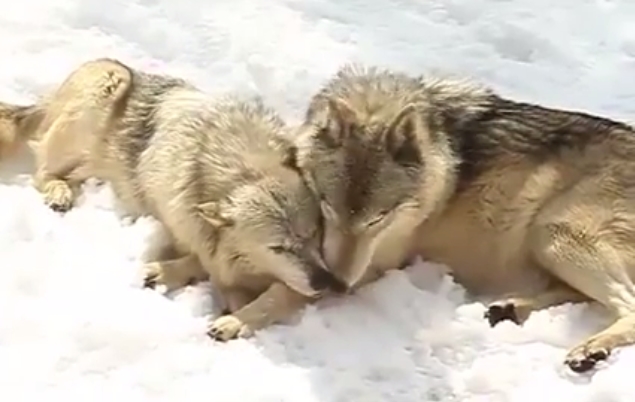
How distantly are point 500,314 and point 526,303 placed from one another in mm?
106

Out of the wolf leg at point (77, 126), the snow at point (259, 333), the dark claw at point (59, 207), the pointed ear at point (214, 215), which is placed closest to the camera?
the snow at point (259, 333)

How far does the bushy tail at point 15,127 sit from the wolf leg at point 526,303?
2.07 metres

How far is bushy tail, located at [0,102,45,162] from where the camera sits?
14.9 ft

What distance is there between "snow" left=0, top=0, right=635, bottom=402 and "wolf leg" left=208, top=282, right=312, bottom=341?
37mm

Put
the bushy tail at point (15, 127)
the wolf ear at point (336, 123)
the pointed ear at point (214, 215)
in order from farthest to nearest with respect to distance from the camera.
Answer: the bushy tail at point (15, 127) → the pointed ear at point (214, 215) → the wolf ear at point (336, 123)

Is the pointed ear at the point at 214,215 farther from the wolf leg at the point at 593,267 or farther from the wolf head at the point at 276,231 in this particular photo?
the wolf leg at the point at 593,267

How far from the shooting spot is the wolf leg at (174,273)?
3.77 metres

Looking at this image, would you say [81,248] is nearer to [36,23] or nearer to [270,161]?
[270,161]

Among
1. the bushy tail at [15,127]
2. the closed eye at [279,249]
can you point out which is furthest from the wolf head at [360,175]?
the bushy tail at [15,127]

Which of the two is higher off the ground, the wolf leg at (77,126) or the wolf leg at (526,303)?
the wolf leg at (526,303)

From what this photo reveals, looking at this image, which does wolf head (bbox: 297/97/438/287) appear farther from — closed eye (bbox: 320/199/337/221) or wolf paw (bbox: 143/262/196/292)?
wolf paw (bbox: 143/262/196/292)

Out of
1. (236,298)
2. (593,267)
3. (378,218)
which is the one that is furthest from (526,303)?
(236,298)

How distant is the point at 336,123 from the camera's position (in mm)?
3510

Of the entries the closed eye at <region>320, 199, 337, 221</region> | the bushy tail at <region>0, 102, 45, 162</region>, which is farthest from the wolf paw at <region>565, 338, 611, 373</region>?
the bushy tail at <region>0, 102, 45, 162</region>
